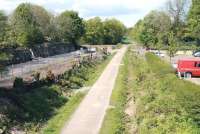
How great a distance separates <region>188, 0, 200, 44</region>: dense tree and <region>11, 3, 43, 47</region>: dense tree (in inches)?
1426

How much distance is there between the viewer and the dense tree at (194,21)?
113375 mm

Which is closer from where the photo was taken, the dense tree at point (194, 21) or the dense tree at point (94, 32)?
the dense tree at point (194, 21)

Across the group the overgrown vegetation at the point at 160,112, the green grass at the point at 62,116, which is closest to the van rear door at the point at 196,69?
the overgrown vegetation at the point at 160,112

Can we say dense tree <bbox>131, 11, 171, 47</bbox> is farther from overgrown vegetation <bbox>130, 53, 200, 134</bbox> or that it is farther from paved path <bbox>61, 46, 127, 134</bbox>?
overgrown vegetation <bbox>130, 53, 200, 134</bbox>

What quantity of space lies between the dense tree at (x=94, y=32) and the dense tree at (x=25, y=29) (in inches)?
2636

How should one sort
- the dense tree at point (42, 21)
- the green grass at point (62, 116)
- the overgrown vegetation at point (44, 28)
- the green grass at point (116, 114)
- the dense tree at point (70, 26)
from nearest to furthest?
the green grass at point (116, 114) → the green grass at point (62, 116) → the overgrown vegetation at point (44, 28) → the dense tree at point (42, 21) → the dense tree at point (70, 26)

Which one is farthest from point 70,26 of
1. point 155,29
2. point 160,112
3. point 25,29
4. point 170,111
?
point 170,111

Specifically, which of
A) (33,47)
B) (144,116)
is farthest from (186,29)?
(144,116)

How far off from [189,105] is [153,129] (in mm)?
2693

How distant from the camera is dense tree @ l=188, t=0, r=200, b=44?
372ft

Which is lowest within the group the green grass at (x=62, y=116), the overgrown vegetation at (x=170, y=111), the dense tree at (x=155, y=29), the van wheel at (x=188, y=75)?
the van wheel at (x=188, y=75)

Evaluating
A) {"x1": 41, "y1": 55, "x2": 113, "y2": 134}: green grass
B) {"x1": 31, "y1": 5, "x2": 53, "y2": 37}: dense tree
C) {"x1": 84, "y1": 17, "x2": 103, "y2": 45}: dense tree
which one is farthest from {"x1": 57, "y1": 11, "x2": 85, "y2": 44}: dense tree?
{"x1": 41, "y1": 55, "x2": 113, "y2": 134}: green grass

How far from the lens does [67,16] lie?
14375 cm

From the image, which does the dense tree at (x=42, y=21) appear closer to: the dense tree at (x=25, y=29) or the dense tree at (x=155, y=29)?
the dense tree at (x=25, y=29)
